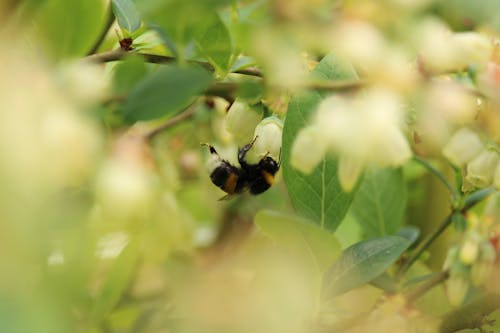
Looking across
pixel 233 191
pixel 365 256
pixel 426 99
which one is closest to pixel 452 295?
pixel 365 256

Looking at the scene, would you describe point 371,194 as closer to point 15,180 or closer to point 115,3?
point 115,3

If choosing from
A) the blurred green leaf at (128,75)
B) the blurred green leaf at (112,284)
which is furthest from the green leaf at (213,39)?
the blurred green leaf at (112,284)

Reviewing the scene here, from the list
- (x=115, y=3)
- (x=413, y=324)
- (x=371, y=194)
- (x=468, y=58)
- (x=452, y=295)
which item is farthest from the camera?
(x=371, y=194)

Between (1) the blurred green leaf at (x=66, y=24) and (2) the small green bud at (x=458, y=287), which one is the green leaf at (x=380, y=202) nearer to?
(2) the small green bud at (x=458, y=287)

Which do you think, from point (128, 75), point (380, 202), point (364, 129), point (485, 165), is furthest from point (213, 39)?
point (380, 202)

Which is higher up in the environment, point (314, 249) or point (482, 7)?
point (482, 7)

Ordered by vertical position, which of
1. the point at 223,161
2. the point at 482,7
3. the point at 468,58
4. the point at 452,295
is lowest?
the point at 452,295
